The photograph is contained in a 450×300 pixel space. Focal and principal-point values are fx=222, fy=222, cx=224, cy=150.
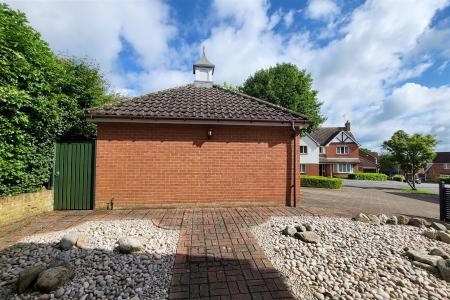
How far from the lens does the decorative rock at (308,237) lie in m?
4.51

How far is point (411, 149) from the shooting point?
20188 millimetres

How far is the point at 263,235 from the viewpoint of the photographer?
192 inches

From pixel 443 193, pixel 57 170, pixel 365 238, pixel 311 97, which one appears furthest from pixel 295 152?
pixel 311 97

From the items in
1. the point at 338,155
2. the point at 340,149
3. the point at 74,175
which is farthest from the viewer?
the point at 340,149

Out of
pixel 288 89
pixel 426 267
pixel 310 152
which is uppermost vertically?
pixel 288 89

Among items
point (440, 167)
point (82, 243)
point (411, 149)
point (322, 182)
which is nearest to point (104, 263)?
point (82, 243)

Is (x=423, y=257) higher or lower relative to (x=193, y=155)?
lower

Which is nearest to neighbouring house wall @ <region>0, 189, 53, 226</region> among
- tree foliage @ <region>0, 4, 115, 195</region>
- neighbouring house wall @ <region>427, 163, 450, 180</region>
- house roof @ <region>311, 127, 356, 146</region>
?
tree foliage @ <region>0, 4, 115, 195</region>

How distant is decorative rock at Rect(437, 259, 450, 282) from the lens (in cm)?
348

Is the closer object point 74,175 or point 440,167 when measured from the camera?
point 74,175

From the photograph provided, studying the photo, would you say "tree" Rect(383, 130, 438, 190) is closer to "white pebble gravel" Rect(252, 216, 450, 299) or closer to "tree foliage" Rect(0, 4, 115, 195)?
"white pebble gravel" Rect(252, 216, 450, 299)

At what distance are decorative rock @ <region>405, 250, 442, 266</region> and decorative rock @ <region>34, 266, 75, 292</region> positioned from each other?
5671 mm

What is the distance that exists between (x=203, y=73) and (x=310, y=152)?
2480 centimetres

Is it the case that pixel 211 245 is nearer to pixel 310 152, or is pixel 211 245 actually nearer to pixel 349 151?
→ pixel 310 152
